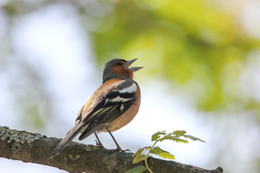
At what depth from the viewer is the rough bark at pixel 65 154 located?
11.7 feet

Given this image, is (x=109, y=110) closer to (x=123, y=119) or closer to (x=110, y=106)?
A: (x=110, y=106)

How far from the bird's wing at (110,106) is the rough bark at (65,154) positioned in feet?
1.42

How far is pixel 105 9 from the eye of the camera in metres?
6.72

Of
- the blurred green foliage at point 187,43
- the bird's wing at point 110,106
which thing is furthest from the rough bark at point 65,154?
the blurred green foliage at point 187,43

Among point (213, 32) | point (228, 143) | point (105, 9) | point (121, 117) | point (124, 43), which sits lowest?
point (228, 143)

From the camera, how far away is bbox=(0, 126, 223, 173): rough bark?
3580 millimetres

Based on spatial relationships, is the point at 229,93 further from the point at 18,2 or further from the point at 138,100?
the point at 18,2

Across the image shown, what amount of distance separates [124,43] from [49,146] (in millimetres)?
3102

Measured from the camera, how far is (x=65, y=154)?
381cm

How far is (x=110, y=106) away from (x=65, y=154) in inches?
48.8

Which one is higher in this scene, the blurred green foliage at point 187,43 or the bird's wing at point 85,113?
the blurred green foliage at point 187,43

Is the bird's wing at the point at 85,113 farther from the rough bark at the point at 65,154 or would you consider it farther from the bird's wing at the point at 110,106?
the rough bark at the point at 65,154

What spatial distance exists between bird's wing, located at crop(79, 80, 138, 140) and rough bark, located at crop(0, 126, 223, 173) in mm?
434

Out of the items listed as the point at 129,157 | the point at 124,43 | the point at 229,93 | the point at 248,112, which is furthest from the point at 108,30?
the point at 129,157
